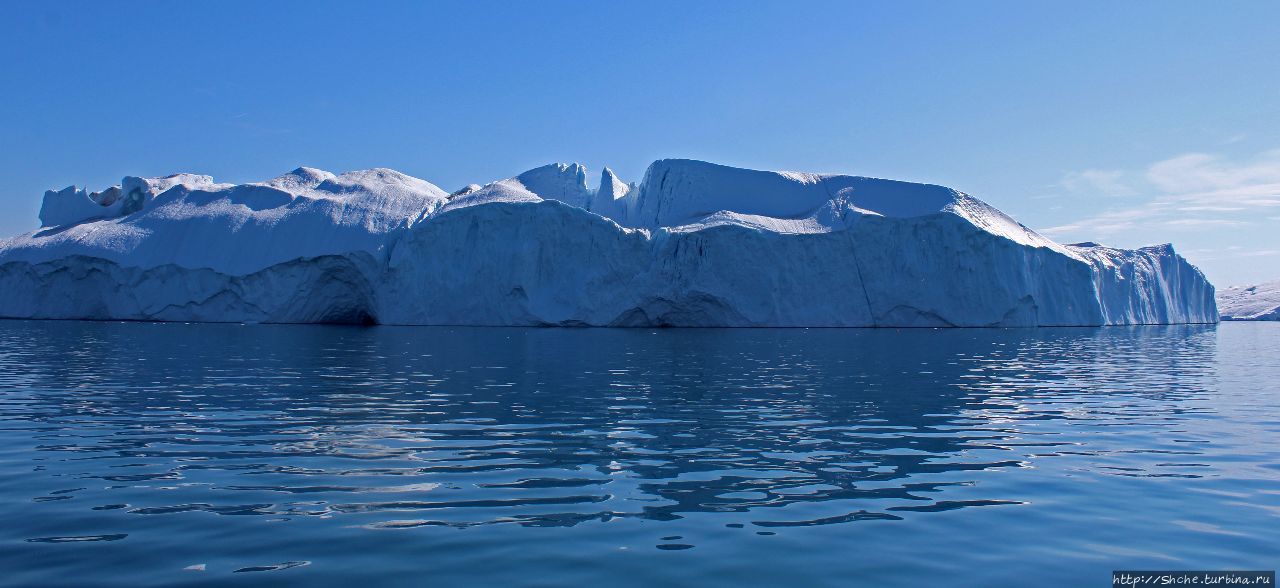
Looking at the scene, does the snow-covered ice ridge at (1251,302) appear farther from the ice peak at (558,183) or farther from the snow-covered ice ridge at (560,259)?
the ice peak at (558,183)

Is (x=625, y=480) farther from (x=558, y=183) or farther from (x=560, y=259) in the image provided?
(x=558, y=183)

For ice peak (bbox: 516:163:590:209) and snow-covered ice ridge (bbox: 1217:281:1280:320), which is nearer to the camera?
ice peak (bbox: 516:163:590:209)

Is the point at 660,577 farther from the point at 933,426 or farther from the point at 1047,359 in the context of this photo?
the point at 1047,359

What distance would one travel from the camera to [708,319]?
3891cm

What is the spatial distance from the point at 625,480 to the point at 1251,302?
4191 inches

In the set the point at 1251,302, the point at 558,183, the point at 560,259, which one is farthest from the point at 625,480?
the point at 1251,302

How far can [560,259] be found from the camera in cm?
3791

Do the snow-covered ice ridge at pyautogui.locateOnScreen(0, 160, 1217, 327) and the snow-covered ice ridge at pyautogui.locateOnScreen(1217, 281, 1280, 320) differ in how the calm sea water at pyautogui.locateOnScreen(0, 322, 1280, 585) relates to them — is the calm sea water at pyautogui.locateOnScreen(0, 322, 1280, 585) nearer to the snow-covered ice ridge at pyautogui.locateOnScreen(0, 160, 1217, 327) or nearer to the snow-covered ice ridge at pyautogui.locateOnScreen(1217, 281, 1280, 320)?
the snow-covered ice ridge at pyautogui.locateOnScreen(0, 160, 1217, 327)

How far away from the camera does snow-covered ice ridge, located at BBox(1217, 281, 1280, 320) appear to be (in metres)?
83.6

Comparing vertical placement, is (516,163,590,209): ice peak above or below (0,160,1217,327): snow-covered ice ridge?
above

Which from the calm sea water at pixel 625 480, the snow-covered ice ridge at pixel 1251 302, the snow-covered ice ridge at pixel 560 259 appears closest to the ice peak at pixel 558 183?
the snow-covered ice ridge at pixel 560 259

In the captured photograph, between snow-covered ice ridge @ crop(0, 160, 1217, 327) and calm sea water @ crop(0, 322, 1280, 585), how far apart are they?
81.1ft

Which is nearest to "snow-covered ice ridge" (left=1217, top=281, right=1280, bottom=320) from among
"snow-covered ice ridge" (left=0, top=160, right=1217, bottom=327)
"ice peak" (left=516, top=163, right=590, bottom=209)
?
"snow-covered ice ridge" (left=0, top=160, right=1217, bottom=327)

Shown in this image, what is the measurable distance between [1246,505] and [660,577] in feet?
12.8
